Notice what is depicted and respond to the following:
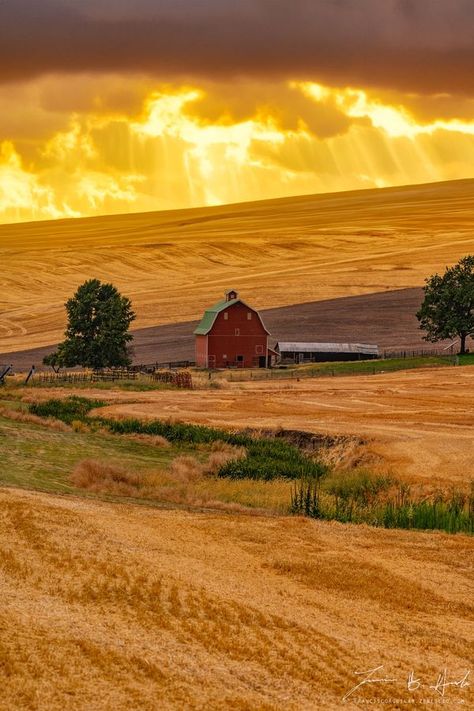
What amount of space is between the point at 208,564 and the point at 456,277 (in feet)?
250

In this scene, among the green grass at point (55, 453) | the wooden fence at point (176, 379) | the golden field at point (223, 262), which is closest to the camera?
Result: the green grass at point (55, 453)

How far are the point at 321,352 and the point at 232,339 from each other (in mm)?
8091

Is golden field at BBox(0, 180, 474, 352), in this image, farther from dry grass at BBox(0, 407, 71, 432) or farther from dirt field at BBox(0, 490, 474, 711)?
dirt field at BBox(0, 490, 474, 711)

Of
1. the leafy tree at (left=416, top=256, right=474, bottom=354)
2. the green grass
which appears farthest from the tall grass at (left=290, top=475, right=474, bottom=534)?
the leafy tree at (left=416, top=256, right=474, bottom=354)

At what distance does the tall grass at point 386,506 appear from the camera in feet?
82.5

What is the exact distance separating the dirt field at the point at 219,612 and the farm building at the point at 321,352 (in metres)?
67.9

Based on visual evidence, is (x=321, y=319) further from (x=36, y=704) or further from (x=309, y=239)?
(x=36, y=704)

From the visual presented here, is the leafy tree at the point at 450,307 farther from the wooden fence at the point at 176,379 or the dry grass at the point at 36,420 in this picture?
the dry grass at the point at 36,420

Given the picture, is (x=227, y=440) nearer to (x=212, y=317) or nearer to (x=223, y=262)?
(x=212, y=317)

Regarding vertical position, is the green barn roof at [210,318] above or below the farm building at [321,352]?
above

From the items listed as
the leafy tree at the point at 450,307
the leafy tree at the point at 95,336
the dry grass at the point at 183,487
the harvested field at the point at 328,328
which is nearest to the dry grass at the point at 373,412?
the dry grass at the point at 183,487

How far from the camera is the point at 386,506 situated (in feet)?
89.7

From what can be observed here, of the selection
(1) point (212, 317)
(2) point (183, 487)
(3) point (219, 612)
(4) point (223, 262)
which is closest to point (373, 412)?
(2) point (183, 487)
